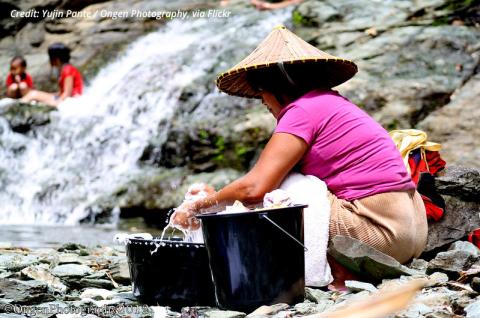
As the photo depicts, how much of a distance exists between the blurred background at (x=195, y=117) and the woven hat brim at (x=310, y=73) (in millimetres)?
3092

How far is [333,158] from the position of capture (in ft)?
9.53

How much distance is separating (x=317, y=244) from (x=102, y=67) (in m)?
9.68

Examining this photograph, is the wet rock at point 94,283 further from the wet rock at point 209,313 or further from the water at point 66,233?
the water at point 66,233

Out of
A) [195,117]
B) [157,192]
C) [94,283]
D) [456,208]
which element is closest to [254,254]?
[94,283]

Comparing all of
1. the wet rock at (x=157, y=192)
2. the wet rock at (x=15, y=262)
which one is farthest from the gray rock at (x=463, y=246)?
the wet rock at (x=157, y=192)

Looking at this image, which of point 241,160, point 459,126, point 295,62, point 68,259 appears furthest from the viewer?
point 241,160

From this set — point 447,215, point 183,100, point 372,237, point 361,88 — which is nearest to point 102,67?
point 183,100

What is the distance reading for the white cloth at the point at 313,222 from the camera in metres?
2.80

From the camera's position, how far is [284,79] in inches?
117

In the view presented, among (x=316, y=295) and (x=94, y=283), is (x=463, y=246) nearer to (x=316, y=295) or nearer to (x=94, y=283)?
(x=316, y=295)

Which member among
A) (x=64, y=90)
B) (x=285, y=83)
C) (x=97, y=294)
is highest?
(x=64, y=90)

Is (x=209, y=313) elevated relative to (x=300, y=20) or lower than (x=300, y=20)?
lower

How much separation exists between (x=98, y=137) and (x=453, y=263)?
6.61 m

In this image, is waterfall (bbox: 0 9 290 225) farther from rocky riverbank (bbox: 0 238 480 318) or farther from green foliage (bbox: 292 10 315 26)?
rocky riverbank (bbox: 0 238 480 318)
